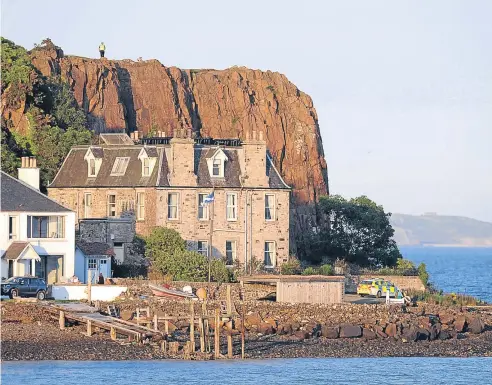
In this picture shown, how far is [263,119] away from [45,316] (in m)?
79.0

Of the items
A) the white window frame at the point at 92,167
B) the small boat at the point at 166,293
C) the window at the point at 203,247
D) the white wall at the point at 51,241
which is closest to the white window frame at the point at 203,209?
the window at the point at 203,247

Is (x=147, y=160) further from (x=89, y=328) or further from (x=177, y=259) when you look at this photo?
(x=89, y=328)

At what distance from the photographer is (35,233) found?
65.1 meters

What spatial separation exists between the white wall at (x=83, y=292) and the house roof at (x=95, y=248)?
532 centimetres

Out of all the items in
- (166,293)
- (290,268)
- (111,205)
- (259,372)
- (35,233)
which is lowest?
(259,372)

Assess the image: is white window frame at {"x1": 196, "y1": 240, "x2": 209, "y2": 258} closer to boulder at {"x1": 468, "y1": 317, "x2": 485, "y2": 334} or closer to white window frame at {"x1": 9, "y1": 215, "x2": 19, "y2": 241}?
white window frame at {"x1": 9, "y1": 215, "x2": 19, "y2": 241}

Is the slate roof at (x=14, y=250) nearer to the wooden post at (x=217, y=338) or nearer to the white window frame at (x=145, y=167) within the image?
the white window frame at (x=145, y=167)

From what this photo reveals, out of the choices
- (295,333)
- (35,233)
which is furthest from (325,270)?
(35,233)

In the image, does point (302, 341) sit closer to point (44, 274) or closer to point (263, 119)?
point (44, 274)

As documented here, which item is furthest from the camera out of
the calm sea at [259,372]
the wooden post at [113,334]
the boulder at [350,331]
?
→ the boulder at [350,331]

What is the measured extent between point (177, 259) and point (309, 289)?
7793 mm

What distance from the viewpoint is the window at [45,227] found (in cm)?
6494

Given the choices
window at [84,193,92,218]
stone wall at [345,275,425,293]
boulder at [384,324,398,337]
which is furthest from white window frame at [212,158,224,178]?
boulder at [384,324,398,337]

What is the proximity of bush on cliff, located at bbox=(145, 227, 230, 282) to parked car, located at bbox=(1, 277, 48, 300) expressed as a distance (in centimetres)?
909
